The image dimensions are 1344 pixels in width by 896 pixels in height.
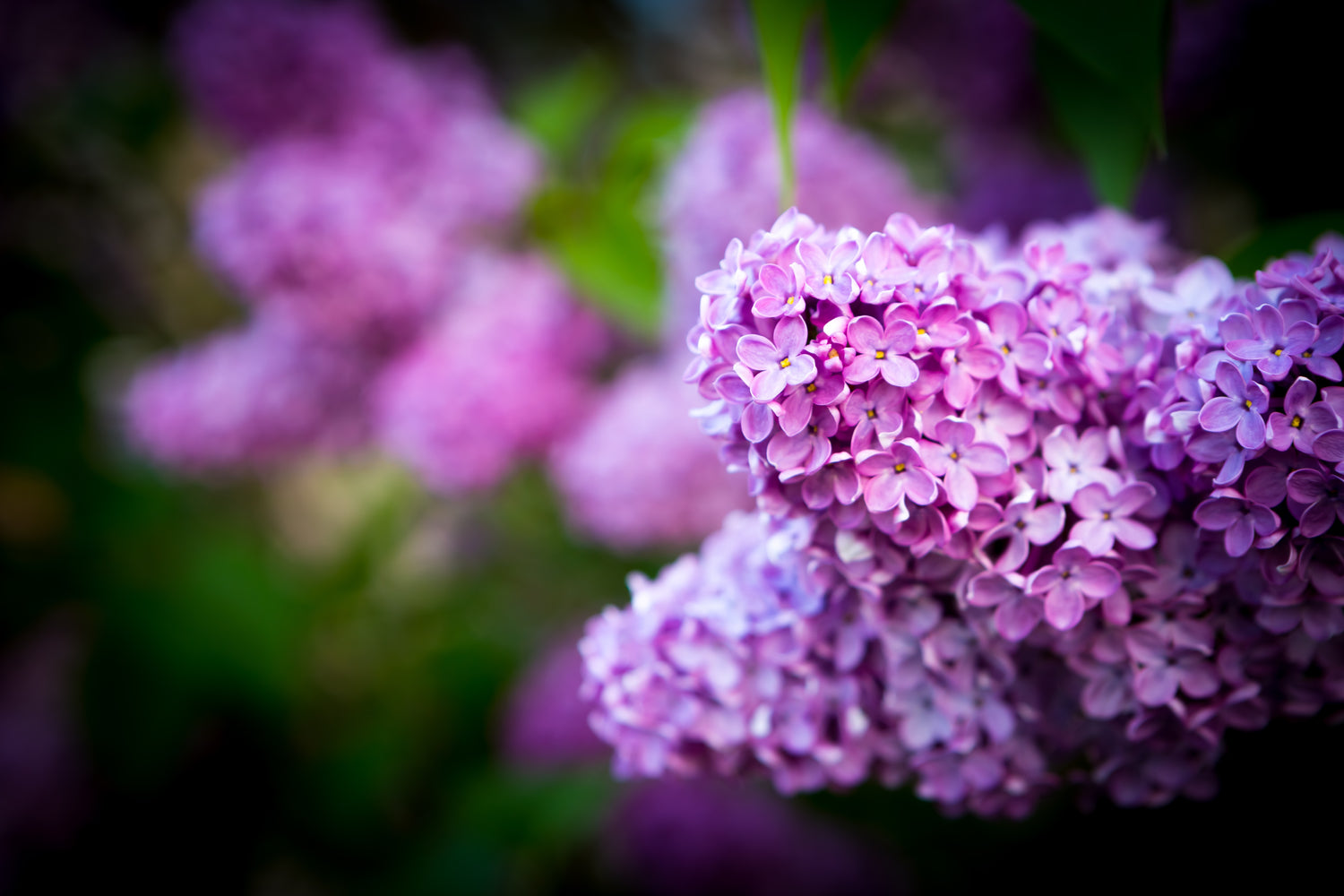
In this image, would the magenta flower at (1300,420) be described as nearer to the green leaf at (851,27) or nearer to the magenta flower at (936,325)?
the magenta flower at (936,325)

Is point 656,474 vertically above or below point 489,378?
below

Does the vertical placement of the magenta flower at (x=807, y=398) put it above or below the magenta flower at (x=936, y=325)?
below

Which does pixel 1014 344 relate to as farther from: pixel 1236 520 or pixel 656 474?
pixel 656 474

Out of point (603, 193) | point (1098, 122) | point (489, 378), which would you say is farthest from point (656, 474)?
point (1098, 122)

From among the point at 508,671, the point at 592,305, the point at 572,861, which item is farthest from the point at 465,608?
the point at 592,305

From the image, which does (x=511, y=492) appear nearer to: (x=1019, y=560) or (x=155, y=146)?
(x=155, y=146)

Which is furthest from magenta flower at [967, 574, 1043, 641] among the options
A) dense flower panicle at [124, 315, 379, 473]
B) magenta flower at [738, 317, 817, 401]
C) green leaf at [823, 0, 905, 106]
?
dense flower panicle at [124, 315, 379, 473]

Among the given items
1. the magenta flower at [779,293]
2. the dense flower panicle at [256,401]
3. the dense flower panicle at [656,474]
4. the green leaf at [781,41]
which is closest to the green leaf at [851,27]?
the green leaf at [781,41]
